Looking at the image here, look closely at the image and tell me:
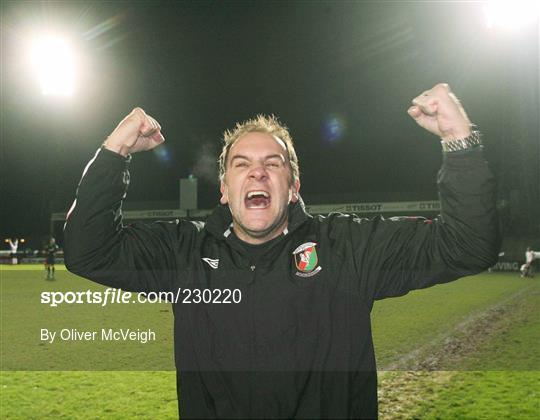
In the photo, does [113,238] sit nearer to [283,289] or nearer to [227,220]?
[227,220]

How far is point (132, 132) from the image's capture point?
2395 millimetres

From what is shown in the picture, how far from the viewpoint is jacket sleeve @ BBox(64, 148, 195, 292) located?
93.4 inches

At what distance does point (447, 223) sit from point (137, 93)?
40.3 meters

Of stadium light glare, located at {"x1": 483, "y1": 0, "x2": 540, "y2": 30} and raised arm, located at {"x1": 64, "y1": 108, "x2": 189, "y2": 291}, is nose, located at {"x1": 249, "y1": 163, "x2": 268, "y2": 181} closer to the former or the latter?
raised arm, located at {"x1": 64, "y1": 108, "x2": 189, "y2": 291}

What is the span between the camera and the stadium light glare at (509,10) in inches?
655

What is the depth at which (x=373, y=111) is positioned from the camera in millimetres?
38438

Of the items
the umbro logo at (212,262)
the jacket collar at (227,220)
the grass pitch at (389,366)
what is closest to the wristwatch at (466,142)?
the jacket collar at (227,220)

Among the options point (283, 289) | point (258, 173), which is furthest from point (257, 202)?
point (283, 289)

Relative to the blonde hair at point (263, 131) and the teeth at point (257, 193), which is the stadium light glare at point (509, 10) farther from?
the teeth at point (257, 193)

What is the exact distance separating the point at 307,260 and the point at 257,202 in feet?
1.23

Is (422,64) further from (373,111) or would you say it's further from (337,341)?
(337,341)

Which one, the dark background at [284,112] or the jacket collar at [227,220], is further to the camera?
the dark background at [284,112]

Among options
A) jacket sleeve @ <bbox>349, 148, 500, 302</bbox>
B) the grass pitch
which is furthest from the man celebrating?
the grass pitch

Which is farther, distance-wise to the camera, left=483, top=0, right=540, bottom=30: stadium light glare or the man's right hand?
left=483, top=0, right=540, bottom=30: stadium light glare
